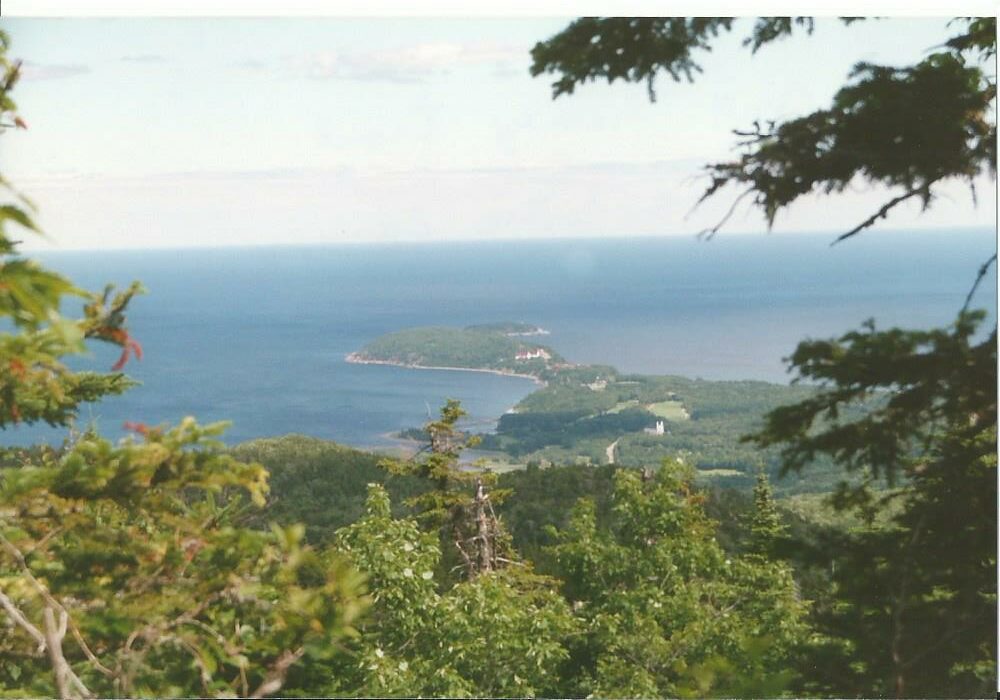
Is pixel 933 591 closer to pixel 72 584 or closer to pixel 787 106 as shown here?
pixel 787 106

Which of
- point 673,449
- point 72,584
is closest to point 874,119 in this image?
point 673,449

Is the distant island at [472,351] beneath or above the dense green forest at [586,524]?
above

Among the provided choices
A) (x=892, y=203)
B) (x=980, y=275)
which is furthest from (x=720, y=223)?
(x=980, y=275)

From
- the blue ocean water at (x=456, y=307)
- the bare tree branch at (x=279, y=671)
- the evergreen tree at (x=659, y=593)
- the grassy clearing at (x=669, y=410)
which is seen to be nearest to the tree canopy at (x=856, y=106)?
the blue ocean water at (x=456, y=307)

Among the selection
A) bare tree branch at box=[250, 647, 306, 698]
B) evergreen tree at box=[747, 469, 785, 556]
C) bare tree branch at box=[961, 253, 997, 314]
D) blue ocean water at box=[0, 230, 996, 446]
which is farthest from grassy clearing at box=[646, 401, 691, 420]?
bare tree branch at box=[250, 647, 306, 698]

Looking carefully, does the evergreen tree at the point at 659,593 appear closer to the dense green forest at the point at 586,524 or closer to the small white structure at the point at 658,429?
the dense green forest at the point at 586,524

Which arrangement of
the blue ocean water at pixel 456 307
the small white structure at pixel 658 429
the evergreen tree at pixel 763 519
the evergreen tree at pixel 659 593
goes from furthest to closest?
the small white structure at pixel 658 429 < the evergreen tree at pixel 659 593 < the evergreen tree at pixel 763 519 < the blue ocean water at pixel 456 307

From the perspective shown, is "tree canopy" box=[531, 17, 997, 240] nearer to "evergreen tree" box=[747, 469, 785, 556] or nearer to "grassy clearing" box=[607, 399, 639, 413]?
"grassy clearing" box=[607, 399, 639, 413]
